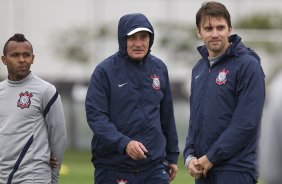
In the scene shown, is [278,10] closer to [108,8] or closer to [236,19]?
[236,19]

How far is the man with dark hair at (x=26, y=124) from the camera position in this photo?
28.8 ft

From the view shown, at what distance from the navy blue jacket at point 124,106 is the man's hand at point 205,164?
2.45 feet

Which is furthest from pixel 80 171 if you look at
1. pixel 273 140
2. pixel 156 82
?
pixel 273 140

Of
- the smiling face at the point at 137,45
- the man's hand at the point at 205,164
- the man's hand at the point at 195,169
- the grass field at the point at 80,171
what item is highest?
the smiling face at the point at 137,45

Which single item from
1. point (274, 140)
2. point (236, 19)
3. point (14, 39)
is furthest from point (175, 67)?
point (274, 140)

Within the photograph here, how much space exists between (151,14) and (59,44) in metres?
4.69

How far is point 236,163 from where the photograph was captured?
7.88 meters

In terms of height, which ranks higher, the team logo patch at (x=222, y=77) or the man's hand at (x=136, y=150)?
the team logo patch at (x=222, y=77)

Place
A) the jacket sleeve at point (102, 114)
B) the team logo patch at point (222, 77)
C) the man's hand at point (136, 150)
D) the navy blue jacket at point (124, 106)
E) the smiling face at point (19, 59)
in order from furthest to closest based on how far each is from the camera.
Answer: the smiling face at point (19, 59) → the navy blue jacket at point (124, 106) → the jacket sleeve at point (102, 114) → the man's hand at point (136, 150) → the team logo patch at point (222, 77)

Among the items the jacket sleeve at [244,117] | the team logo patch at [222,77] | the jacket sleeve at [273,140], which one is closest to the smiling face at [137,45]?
the team logo patch at [222,77]

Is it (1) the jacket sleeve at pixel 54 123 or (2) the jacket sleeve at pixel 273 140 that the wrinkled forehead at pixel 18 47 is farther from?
(2) the jacket sleeve at pixel 273 140

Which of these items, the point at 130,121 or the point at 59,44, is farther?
the point at 59,44

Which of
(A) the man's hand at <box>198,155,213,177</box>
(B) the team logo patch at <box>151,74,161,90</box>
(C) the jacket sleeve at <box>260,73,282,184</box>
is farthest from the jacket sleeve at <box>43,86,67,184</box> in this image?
(C) the jacket sleeve at <box>260,73,282,184</box>

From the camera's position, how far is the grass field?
19359 millimetres
